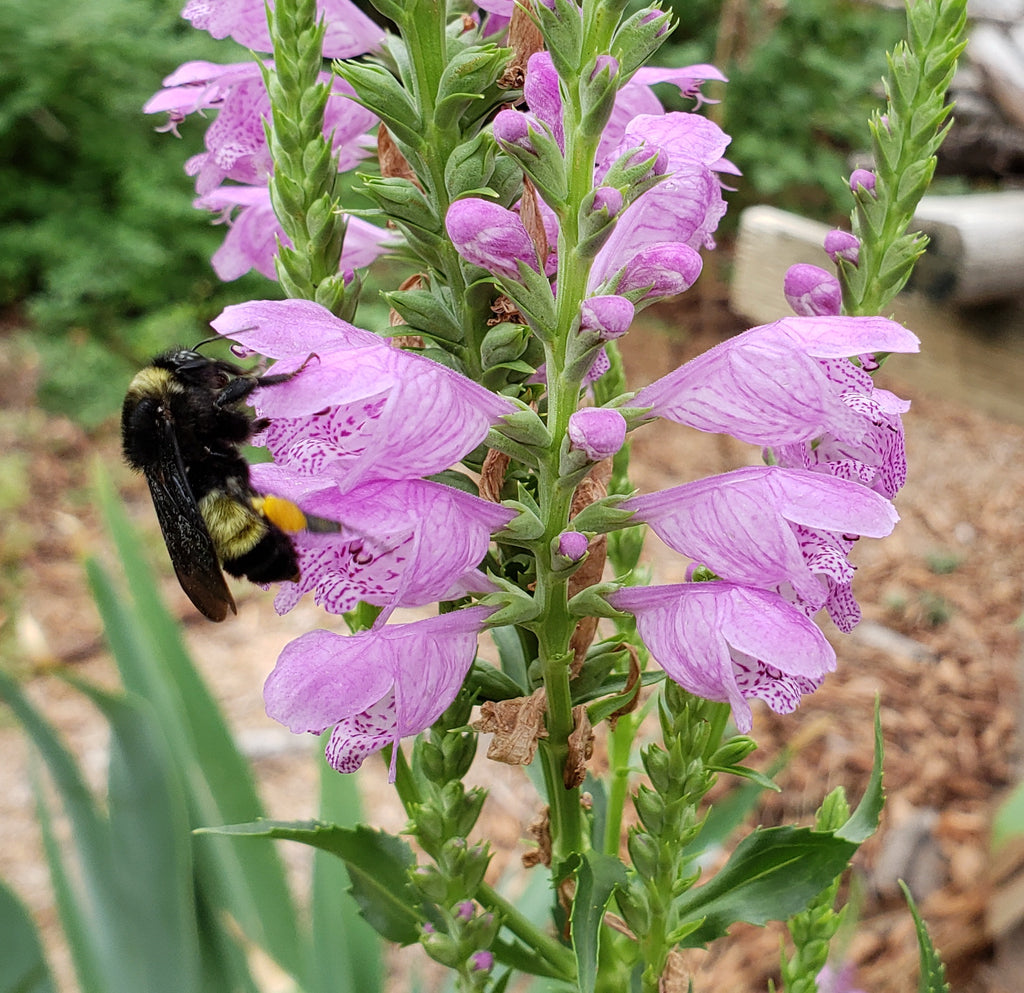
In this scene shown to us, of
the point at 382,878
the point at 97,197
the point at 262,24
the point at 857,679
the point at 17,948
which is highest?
the point at 262,24

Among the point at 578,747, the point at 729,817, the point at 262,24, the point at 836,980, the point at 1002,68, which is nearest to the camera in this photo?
the point at 578,747

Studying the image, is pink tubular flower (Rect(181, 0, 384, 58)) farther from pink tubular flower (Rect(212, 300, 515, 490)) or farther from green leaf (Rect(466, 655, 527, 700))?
green leaf (Rect(466, 655, 527, 700))

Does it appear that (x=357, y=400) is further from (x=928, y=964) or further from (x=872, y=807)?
→ (x=928, y=964)

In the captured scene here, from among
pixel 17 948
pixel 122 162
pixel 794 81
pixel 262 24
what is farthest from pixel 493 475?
pixel 794 81

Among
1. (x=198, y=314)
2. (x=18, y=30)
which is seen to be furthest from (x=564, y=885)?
(x=18, y=30)

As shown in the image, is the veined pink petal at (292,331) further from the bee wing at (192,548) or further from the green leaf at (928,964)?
the green leaf at (928,964)

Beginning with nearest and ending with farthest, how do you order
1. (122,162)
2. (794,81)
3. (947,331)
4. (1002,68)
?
(947,331), (1002,68), (122,162), (794,81)

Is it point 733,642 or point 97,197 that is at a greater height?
point 733,642
